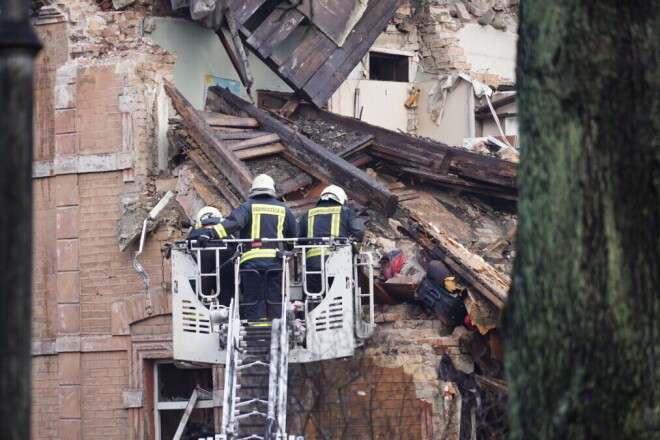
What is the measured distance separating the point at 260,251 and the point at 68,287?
4.50 m

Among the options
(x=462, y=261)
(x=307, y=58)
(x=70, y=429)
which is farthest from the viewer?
(x=307, y=58)

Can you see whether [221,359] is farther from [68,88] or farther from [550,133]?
[550,133]

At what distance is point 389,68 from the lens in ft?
64.7

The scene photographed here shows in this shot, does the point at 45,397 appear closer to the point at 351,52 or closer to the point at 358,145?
the point at 358,145

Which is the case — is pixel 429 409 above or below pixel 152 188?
below

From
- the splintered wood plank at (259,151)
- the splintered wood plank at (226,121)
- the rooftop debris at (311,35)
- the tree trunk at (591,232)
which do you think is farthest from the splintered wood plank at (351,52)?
the tree trunk at (591,232)

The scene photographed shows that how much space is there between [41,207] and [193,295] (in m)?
4.58

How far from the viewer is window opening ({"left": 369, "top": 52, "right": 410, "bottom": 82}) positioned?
64.2ft

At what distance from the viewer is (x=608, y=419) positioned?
506cm

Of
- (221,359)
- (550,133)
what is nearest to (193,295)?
(221,359)

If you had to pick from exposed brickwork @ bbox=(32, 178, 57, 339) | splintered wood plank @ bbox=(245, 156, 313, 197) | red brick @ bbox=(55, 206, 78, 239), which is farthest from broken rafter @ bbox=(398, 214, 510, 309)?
exposed brickwork @ bbox=(32, 178, 57, 339)

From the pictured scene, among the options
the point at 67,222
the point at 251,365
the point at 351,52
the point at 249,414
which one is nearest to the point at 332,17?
the point at 351,52

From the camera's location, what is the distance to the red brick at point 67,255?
49.3 feet

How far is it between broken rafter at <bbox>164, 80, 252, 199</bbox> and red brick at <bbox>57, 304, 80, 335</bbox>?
2.49 m
